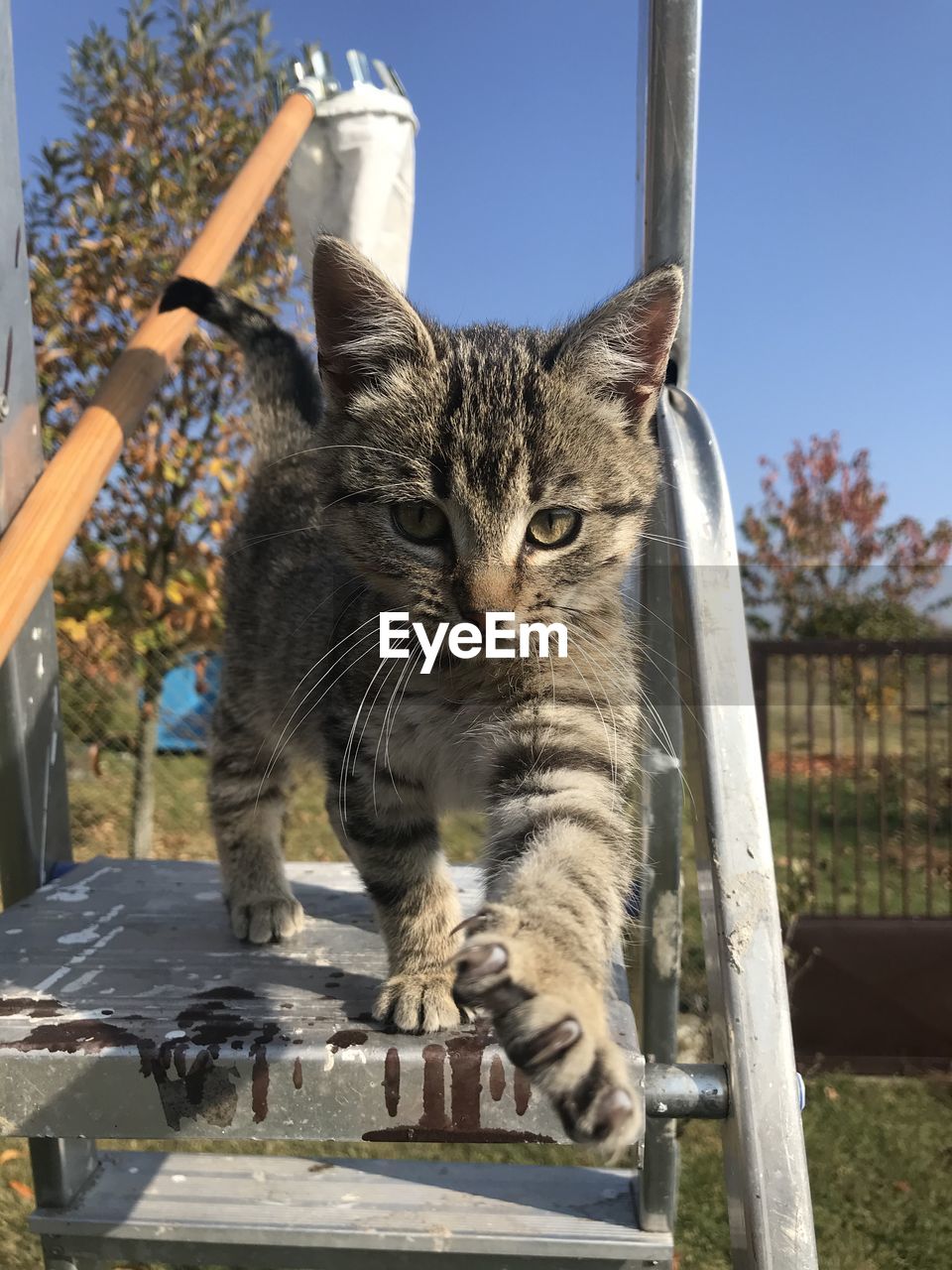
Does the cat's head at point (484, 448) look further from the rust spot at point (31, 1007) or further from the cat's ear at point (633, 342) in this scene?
the rust spot at point (31, 1007)

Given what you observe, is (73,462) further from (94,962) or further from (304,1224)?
(304,1224)

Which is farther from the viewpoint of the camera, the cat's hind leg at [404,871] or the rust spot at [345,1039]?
the cat's hind leg at [404,871]

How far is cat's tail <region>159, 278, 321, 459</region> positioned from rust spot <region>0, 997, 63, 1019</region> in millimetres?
1019

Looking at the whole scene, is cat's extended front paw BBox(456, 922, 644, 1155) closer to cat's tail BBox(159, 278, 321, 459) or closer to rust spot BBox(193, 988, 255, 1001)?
rust spot BBox(193, 988, 255, 1001)

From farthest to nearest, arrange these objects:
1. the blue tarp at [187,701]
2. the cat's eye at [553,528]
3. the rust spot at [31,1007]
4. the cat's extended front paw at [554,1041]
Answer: the blue tarp at [187,701] < the cat's eye at [553,528] < the rust spot at [31,1007] < the cat's extended front paw at [554,1041]

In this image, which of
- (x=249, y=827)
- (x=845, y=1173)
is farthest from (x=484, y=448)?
(x=845, y=1173)

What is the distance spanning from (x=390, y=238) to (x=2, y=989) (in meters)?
1.63

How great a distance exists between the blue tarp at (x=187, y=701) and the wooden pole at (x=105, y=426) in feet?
6.69

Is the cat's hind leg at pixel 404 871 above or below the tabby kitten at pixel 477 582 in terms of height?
below

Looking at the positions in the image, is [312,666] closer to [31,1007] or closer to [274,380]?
[31,1007]

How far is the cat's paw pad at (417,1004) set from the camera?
102 centimetres

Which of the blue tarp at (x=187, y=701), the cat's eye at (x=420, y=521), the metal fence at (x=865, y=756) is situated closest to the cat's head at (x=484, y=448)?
the cat's eye at (x=420, y=521)

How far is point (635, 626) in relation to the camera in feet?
4.34

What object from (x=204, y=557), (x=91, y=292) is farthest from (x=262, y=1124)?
(x=91, y=292)
